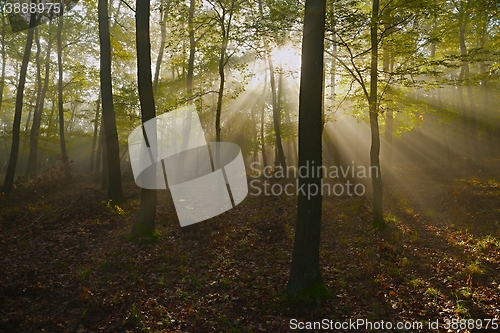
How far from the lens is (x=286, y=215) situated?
41.0 ft

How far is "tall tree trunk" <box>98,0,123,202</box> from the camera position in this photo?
1285cm

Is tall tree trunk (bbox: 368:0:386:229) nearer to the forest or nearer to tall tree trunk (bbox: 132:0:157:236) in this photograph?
the forest

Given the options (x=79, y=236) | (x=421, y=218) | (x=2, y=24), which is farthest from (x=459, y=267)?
(x=2, y=24)

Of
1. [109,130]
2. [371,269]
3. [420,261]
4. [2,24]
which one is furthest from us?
[2,24]

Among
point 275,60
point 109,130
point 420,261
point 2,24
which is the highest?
point 2,24

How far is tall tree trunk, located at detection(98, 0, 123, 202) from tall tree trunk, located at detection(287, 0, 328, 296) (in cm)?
940

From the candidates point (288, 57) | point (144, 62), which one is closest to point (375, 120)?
point (288, 57)

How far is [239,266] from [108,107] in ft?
28.8

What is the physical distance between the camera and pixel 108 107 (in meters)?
13.2

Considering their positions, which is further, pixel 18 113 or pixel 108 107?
pixel 18 113

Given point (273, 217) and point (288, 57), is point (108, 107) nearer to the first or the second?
point (273, 217)

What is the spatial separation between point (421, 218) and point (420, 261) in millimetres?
3783

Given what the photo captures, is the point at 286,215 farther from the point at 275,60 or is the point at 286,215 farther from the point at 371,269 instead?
the point at 275,60

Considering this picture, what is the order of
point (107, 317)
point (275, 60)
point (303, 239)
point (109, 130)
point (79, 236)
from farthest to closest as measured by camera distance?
1. point (275, 60)
2. point (109, 130)
3. point (79, 236)
4. point (303, 239)
5. point (107, 317)
